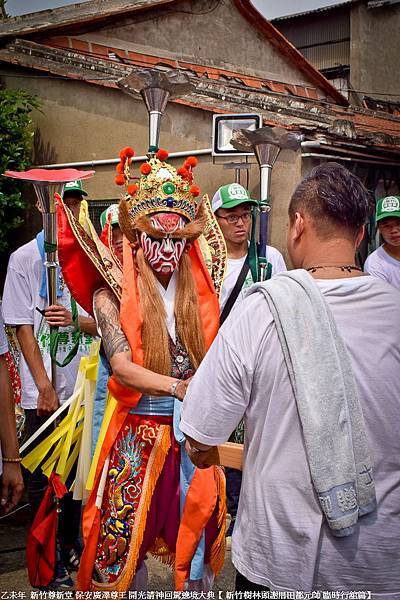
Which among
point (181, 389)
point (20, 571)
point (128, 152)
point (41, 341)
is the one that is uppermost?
point (128, 152)

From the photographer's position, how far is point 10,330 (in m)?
5.93

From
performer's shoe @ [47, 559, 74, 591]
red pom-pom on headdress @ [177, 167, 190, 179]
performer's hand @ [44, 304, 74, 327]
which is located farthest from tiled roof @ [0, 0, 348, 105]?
performer's shoe @ [47, 559, 74, 591]

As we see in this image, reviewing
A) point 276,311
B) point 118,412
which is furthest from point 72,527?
point 276,311

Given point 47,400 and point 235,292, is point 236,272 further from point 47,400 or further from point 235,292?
point 47,400

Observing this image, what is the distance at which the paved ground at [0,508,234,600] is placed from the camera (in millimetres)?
4262

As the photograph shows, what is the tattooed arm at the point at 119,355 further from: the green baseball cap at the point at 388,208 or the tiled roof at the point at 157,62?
the tiled roof at the point at 157,62

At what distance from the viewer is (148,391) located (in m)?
3.06

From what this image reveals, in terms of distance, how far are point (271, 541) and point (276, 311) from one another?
649 mm

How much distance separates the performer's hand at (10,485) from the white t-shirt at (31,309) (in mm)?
1748

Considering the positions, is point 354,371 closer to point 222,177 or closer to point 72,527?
point 72,527

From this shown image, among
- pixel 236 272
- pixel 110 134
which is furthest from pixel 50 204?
pixel 110 134

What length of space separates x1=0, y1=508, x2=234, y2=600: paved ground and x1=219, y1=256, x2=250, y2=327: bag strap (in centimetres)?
156

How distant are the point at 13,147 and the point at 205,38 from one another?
206 inches

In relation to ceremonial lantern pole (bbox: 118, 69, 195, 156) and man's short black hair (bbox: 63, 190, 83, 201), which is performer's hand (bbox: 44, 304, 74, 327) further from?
ceremonial lantern pole (bbox: 118, 69, 195, 156)
